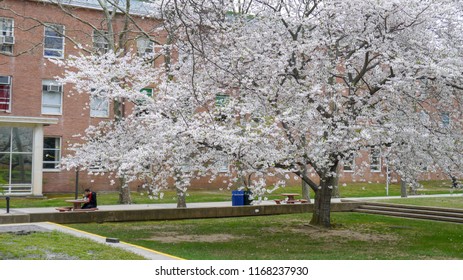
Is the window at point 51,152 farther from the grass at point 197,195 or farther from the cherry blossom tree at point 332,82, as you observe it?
the cherry blossom tree at point 332,82

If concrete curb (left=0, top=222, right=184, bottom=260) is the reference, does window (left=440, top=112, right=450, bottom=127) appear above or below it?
above

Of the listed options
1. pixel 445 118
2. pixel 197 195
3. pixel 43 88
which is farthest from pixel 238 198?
pixel 43 88

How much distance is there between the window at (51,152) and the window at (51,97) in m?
1.63

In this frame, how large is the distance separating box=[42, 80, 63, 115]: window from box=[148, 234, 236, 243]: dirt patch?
19519 millimetres

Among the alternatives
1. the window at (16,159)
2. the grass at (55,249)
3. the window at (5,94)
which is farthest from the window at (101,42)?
the grass at (55,249)

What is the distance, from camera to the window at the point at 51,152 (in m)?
34.9

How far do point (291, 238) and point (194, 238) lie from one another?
2.89 metres

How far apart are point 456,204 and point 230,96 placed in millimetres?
14947

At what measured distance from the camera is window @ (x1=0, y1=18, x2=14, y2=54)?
34.1 metres

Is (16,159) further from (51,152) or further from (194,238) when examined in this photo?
(194,238)

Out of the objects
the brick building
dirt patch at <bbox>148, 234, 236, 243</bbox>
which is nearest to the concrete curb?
dirt patch at <bbox>148, 234, 236, 243</bbox>

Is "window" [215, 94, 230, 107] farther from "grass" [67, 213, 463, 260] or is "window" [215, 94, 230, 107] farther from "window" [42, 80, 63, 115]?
"window" [42, 80, 63, 115]

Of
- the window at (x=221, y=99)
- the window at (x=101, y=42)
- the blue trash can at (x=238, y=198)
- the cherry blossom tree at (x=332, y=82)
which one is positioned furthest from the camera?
the blue trash can at (x=238, y=198)

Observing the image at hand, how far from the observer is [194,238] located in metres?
17.9
